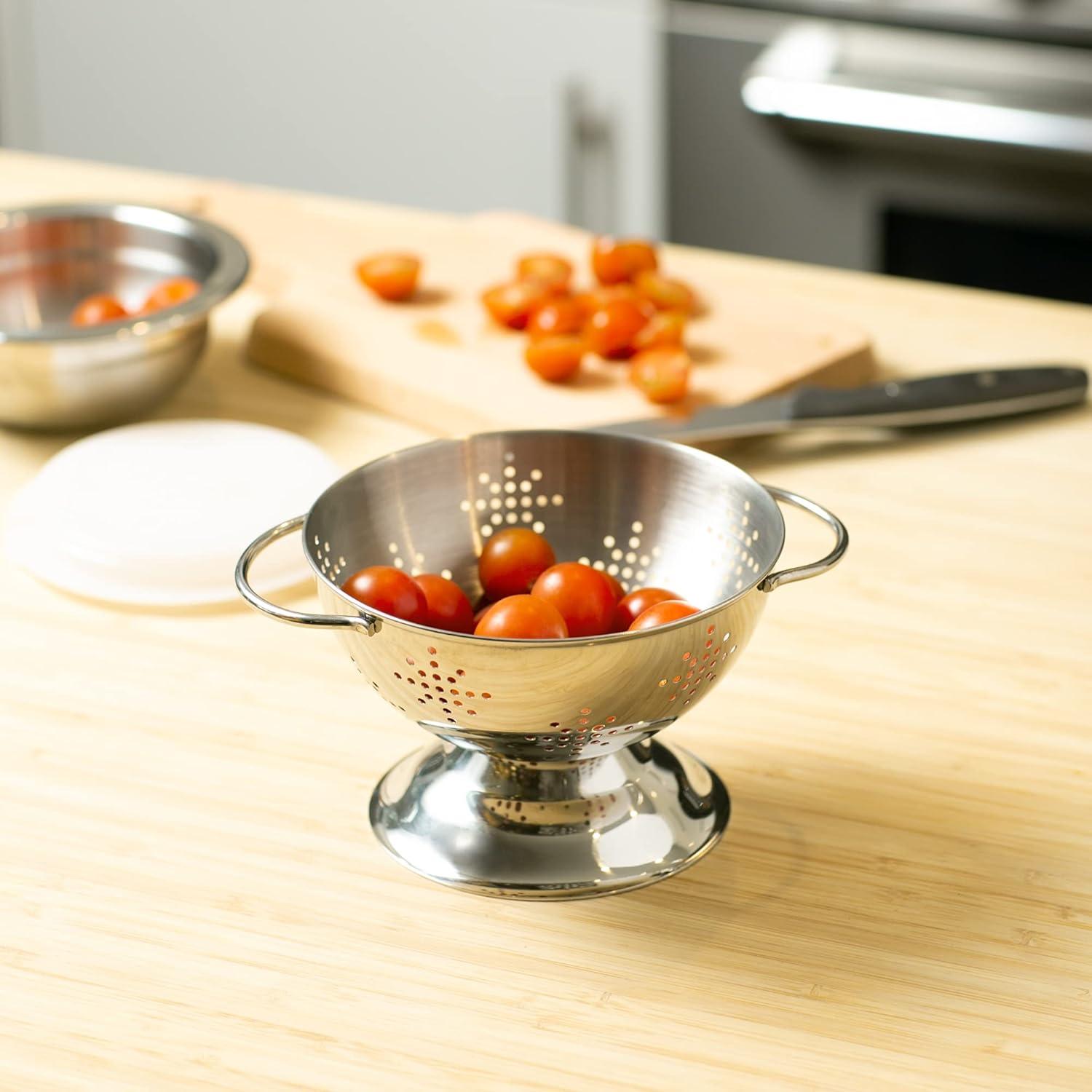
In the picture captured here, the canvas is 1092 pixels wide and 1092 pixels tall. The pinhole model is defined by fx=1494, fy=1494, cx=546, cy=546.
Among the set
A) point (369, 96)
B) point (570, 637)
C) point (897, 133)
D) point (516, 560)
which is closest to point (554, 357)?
point (516, 560)

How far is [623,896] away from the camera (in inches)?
29.1

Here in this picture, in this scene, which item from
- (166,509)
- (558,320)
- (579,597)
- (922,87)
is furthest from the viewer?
(922,87)

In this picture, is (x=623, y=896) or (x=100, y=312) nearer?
(x=623, y=896)

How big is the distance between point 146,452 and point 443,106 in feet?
5.79

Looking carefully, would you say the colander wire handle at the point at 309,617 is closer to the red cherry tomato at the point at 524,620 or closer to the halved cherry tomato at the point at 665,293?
the red cherry tomato at the point at 524,620

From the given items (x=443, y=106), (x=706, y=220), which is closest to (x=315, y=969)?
(x=706, y=220)

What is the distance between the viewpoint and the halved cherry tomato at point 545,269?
1387 millimetres

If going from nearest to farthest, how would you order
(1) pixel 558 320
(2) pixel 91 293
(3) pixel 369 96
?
(1) pixel 558 320 < (2) pixel 91 293 < (3) pixel 369 96

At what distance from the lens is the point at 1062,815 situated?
2.63ft

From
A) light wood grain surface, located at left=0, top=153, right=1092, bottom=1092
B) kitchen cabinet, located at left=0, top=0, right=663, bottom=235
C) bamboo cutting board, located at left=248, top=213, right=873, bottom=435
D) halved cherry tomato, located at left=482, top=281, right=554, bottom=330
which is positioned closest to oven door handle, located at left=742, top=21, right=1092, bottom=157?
kitchen cabinet, located at left=0, top=0, right=663, bottom=235

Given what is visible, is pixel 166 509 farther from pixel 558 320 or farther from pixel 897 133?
pixel 897 133

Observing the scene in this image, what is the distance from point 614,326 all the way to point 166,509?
0.43 meters

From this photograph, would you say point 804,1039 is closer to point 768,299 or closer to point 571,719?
point 571,719

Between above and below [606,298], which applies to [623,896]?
below
